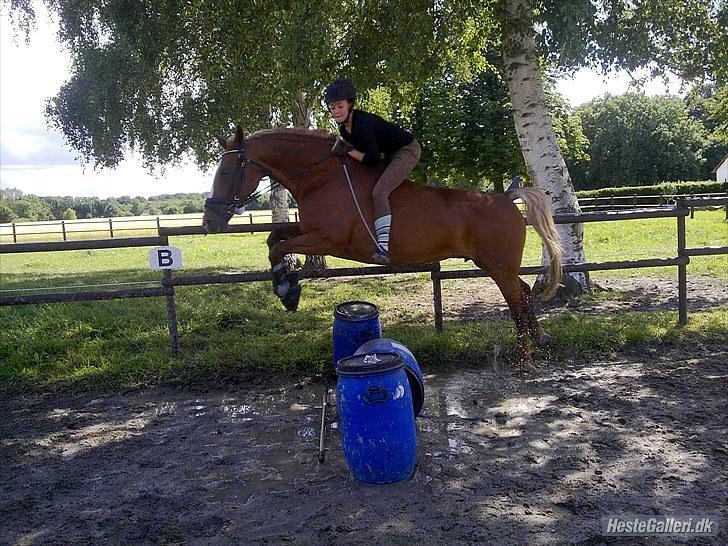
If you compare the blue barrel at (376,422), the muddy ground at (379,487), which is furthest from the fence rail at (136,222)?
the blue barrel at (376,422)

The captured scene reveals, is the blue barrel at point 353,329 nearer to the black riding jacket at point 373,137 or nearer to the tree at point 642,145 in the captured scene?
the black riding jacket at point 373,137

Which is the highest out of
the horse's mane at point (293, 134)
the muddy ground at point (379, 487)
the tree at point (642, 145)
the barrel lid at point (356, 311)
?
the tree at point (642, 145)

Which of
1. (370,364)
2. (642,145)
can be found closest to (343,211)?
(370,364)

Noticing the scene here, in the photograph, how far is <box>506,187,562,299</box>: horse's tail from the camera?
6.17m

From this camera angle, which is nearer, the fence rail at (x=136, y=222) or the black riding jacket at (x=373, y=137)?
the black riding jacket at (x=373, y=137)

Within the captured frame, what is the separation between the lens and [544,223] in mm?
6184

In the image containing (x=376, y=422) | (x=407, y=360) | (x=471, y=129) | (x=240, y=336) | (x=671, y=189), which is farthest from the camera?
(x=671, y=189)

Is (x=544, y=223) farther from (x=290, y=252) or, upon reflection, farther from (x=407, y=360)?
(x=407, y=360)

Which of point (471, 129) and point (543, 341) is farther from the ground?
point (471, 129)

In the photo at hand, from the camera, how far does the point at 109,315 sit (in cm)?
904

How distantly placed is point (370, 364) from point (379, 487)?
0.76m

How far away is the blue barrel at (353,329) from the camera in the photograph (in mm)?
5344

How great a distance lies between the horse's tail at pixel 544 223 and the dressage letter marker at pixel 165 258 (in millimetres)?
3548

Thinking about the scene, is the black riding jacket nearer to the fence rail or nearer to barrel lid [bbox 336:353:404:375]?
barrel lid [bbox 336:353:404:375]
